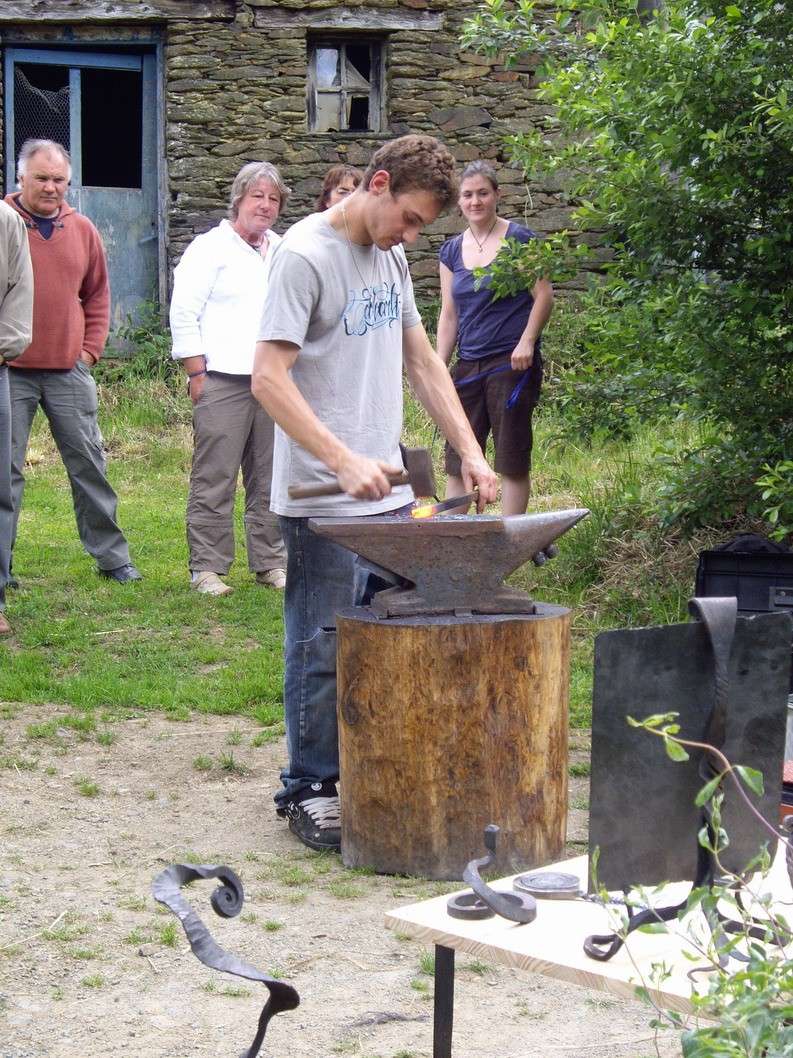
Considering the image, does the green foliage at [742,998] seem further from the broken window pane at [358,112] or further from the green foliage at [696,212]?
the broken window pane at [358,112]

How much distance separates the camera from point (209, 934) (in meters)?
2.14

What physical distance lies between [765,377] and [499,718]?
2815mm

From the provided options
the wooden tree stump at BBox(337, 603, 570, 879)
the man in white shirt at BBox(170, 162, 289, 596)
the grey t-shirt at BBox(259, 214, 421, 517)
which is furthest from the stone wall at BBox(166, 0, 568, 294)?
the wooden tree stump at BBox(337, 603, 570, 879)

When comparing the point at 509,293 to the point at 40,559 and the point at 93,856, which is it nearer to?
the point at 40,559

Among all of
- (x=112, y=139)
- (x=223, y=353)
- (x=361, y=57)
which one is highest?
(x=361, y=57)

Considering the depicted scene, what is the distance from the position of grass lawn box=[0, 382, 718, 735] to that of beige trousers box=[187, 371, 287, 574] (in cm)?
20

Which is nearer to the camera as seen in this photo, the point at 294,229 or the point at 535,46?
the point at 294,229

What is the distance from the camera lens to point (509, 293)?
7.03 meters

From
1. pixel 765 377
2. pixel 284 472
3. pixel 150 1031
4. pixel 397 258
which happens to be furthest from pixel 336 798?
pixel 765 377

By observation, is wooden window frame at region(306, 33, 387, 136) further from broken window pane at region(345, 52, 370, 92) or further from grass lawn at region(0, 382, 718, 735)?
grass lawn at region(0, 382, 718, 735)

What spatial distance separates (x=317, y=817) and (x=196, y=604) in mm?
2991

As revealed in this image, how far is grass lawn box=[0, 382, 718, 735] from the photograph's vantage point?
5.87 meters

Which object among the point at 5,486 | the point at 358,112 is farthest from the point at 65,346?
the point at 358,112

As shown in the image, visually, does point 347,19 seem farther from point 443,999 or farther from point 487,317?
point 443,999
